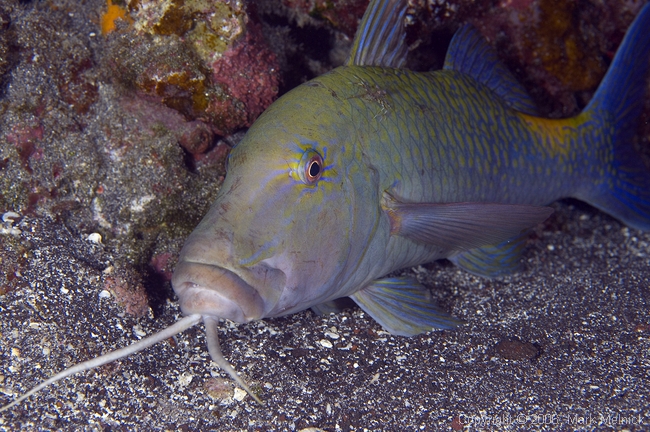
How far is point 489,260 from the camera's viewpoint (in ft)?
11.0

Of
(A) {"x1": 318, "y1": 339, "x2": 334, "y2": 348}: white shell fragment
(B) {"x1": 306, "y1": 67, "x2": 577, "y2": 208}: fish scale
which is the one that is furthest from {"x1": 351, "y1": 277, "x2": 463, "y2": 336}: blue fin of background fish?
(B) {"x1": 306, "y1": 67, "x2": 577, "y2": 208}: fish scale

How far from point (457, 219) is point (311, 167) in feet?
2.84

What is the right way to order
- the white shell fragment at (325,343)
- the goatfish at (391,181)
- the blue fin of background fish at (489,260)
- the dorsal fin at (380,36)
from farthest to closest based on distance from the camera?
the blue fin of background fish at (489,260)
the white shell fragment at (325,343)
the dorsal fin at (380,36)
the goatfish at (391,181)

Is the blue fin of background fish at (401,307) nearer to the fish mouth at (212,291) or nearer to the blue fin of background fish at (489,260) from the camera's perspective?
the blue fin of background fish at (489,260)

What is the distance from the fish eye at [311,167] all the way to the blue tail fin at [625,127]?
2487mm

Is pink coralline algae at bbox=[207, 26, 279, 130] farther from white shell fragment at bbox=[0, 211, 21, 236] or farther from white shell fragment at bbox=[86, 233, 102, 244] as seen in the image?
white shell fragment at bbox=[0, 211, 21, 236]

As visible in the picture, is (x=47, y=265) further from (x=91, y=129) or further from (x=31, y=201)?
(x=91, y=129)

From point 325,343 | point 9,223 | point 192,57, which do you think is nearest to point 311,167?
point 325,343

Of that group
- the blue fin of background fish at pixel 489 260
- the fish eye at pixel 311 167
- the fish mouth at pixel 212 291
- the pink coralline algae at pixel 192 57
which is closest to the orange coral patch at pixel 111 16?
the pink coralline algae at pixel 192 57

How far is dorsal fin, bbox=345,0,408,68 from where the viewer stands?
8.76 feet

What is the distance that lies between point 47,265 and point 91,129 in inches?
43.7

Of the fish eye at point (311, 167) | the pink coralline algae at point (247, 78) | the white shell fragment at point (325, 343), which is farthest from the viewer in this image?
the pink coralline algae at point (247, 78)

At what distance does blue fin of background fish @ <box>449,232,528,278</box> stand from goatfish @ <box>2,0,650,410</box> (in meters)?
0.01

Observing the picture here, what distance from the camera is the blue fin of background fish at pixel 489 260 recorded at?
3342mm
